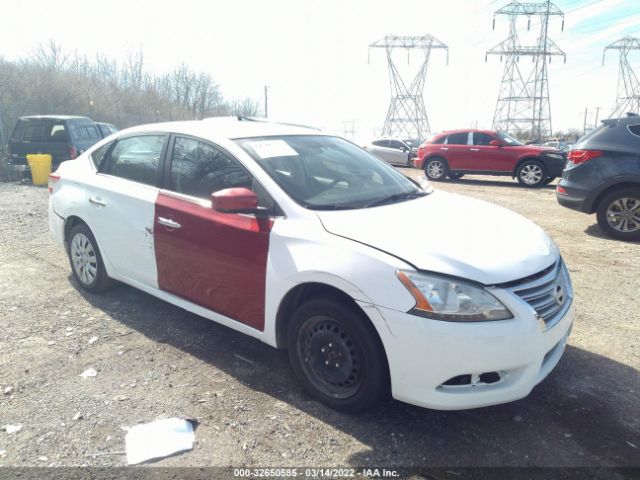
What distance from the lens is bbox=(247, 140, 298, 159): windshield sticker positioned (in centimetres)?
342

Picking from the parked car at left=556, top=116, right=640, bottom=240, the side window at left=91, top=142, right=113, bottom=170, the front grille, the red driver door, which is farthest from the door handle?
the parked car at left=556, top=116, right=640, bottom=240

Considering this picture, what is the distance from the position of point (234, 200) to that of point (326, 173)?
85cm

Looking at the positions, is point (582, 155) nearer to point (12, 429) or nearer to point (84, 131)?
point (12, 429)

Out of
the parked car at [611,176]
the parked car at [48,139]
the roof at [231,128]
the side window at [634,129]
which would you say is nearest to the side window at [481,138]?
the parked car at [611,176]

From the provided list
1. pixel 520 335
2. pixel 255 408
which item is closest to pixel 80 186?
pixel 255 408

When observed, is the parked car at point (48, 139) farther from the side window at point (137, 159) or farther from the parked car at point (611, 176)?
the parked car at point (611, 176)

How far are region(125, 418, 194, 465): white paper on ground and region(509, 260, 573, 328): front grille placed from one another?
194 cm

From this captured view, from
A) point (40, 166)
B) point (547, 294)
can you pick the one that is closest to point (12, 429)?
point (547, 294)

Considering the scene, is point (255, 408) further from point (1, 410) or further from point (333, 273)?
point (1, 410)

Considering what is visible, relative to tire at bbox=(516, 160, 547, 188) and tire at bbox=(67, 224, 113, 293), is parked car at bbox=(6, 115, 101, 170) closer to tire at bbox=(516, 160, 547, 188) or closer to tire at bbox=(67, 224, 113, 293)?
tire at bbox=(67, 224, 113, 293)

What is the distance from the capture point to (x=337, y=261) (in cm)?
269

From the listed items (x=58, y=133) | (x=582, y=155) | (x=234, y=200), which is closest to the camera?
(x=234, y=200)

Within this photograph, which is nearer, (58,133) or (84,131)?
(58,133)

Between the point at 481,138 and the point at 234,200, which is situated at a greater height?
the point at 481,138
